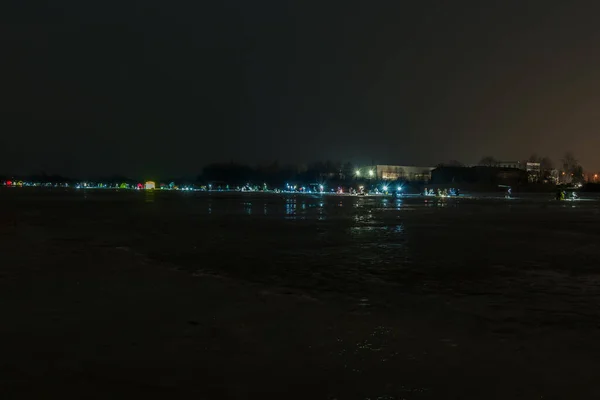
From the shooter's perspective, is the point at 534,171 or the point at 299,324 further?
the point at 534,171

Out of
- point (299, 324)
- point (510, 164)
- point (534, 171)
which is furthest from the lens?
point (510, 164)

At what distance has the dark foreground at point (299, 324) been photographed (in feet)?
18.1

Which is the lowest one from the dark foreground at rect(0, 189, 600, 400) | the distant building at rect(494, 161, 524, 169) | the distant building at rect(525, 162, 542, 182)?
the dark foreground at rect(0, 189, 600, 400)

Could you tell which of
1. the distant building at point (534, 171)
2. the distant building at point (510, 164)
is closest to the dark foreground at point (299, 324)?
the distant building at point (534, 171)

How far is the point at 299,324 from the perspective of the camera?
782 cm

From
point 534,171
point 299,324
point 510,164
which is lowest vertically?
point 299,324

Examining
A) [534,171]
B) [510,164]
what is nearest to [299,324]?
[534,171]

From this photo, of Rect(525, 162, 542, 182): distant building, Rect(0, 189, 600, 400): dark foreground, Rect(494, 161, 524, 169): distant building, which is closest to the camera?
Rect(0, 189, 600, 400): dark foreground

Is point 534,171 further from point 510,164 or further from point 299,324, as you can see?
point 299,324

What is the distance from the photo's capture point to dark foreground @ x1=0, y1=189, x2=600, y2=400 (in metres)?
5.53

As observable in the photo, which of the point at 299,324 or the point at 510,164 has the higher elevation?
the point at 510,164

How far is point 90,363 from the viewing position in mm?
6129

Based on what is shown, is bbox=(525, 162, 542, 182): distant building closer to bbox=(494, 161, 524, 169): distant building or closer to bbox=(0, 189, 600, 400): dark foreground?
bbox=(494, 161, 524, 169): distant building

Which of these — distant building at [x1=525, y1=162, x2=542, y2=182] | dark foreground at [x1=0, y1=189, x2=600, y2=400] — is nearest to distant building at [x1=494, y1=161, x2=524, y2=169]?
distant building at [x1=525, y1=162, x2=542, y2=182]
